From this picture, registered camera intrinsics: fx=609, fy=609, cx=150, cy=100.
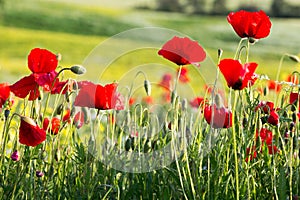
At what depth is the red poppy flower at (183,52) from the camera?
1831 mm

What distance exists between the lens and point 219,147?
6.42 feet

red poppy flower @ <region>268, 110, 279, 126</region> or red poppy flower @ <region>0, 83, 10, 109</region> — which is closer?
red poppy flower @ <region>268, 110, 279, 126</region>

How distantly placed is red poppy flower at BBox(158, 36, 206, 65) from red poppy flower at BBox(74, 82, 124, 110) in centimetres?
20

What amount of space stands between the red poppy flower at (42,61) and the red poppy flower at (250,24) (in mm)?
540

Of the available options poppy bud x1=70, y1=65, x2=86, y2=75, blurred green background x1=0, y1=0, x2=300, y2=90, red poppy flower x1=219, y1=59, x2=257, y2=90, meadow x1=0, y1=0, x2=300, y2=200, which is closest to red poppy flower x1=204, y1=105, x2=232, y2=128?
meadow x1=0, y1=0, x2=300, y2=200

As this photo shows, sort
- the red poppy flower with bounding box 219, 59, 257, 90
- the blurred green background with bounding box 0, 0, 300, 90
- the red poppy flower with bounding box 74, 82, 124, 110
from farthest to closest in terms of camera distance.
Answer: the blurred green background with bounding box 0, 0, 300, 90 → the red poppy flower with bounding box 74, 82, 124, 110 → the red poppy flower with bounding box 219, 59, 257, 90

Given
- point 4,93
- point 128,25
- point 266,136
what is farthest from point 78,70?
point 128,25

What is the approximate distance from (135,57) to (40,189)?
15873 millimetres

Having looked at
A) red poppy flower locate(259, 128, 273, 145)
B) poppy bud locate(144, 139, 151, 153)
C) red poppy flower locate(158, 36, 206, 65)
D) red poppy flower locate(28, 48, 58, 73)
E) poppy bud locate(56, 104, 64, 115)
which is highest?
red poppy flower locate(158, 36, 206, 65)

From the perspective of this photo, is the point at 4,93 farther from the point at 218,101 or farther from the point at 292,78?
the point at 292,78

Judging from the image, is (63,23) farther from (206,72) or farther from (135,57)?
(206,72)

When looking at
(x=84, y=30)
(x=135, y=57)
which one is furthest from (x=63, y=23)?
(x=135, y=57)

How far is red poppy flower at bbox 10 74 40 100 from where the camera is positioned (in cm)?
184

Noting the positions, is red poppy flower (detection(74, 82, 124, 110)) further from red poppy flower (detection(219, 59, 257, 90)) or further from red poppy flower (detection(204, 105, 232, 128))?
red poppy flower (detection(219, 59, 257, 90))
